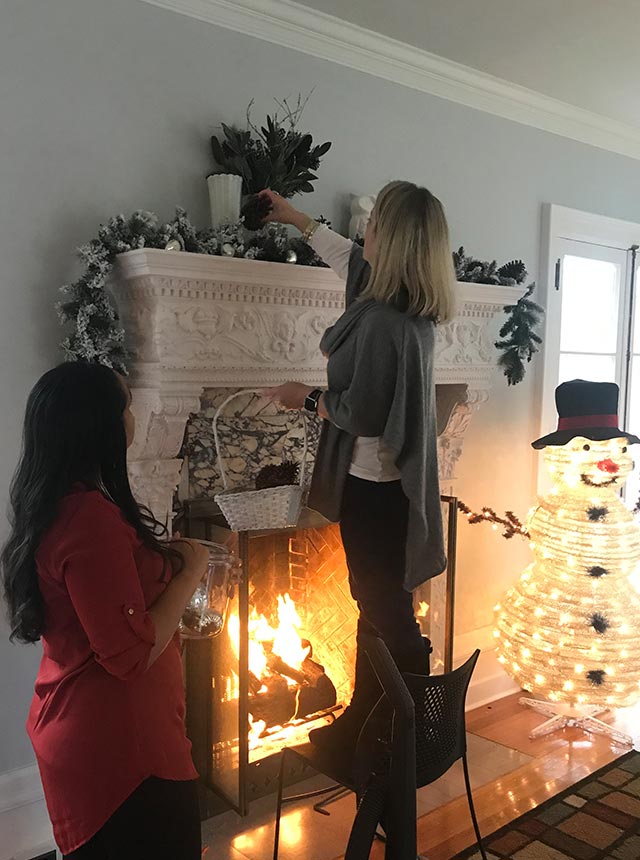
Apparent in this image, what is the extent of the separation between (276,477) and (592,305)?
6.75 ft

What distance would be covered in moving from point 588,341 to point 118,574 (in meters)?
2.74

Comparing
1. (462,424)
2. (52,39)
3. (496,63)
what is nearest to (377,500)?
(462,424)

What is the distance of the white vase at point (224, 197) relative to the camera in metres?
2.05

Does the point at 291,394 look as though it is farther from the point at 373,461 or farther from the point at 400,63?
the point at 400,63

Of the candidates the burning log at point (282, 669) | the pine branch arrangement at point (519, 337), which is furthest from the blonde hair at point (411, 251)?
the burning log at point (282, 669)

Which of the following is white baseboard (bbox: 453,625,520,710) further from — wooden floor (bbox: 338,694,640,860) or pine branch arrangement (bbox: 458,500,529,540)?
pine branch arrangement (bbox: 458,500,529,540)

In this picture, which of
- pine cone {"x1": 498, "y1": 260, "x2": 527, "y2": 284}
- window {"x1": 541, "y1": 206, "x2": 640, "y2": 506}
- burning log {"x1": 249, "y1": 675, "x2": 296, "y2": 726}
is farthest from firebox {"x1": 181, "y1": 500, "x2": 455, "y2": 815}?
window {"x1": 541, "y1": 206, "x2": 640, "y2": 506}

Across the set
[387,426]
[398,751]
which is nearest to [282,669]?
[387,426]

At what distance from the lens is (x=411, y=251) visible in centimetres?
174

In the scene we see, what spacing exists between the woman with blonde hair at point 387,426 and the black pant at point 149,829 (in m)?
0.57

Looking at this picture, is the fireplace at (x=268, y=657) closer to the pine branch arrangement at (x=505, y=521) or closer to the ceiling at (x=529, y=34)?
the pine branch arrangement at (x=505, y=521)

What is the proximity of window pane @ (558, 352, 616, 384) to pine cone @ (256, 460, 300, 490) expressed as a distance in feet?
5.61

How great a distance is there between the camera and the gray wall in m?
1.84

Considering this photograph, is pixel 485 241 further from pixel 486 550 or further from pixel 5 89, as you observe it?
pixel 5 89
